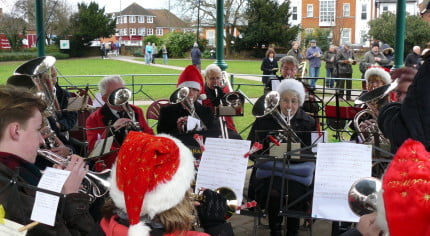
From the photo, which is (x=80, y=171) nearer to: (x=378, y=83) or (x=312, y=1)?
(x=378, y=83)

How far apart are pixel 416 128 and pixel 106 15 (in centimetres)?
4671

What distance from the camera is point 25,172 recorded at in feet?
7.63

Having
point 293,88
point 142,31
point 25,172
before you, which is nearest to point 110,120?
point 293,88

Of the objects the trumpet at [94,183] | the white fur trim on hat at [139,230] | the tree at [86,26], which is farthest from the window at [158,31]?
the white fur trim on hat at [139,230]

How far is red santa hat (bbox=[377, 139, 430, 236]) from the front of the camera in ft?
4.01

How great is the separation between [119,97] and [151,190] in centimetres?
277

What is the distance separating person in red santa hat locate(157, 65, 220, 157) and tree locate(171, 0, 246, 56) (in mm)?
29912

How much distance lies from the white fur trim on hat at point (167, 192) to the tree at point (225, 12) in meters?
33.0

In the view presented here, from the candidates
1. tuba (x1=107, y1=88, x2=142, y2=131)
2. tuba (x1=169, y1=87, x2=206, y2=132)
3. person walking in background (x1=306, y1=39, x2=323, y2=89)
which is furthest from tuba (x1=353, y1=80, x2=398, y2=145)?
person walking in background (x1=306, y1=39, x2=323, y2=89)

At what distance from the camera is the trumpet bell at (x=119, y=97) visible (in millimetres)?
4453

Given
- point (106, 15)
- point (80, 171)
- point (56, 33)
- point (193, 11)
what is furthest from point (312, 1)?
point (80, 171)

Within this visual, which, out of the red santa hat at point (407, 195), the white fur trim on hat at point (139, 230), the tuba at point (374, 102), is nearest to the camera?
the red santa hat at point (407, 195)

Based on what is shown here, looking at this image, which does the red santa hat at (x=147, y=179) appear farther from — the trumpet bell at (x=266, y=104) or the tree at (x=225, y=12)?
the tree at (x=225, y=12)

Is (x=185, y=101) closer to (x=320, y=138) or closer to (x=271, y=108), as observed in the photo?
(x=271, y=108)
